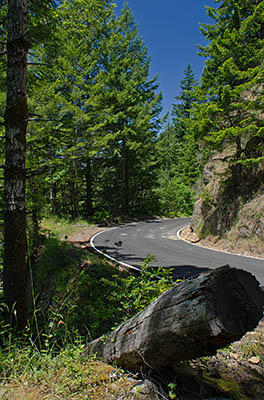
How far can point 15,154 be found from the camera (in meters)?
3.41

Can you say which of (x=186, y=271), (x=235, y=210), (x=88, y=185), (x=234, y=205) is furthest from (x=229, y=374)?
(x=88, y=185)

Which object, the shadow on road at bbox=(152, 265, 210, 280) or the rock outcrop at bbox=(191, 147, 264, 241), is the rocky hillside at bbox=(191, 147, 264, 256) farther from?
the shadow on road at bbox=(152, 265, 210, 280)

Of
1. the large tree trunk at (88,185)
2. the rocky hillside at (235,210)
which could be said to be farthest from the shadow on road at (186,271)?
the large tree trunk at (88,185)

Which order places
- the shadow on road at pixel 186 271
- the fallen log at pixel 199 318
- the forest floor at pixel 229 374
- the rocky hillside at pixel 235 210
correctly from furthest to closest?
1. the rocky hillside at pixel 235 210
2. the shadow on road at pixel 186 271
3. the forest floor at pixel 229 374
4. the fallen log at pixel 199 318

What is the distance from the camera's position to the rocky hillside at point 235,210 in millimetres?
10156

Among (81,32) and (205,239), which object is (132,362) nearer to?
(81,32)

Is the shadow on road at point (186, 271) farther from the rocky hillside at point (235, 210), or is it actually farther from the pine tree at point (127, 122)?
the pine tree at point (127, 122)

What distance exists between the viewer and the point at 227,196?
12664mm

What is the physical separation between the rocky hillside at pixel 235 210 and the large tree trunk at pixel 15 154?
29.1 ft

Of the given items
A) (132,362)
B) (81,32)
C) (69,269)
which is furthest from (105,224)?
(132,362)

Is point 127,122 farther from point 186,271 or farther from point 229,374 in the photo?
point 229,374

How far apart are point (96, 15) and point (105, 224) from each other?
53.3ft

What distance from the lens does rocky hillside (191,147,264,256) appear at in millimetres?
10156

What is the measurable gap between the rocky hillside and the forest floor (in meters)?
7.22
